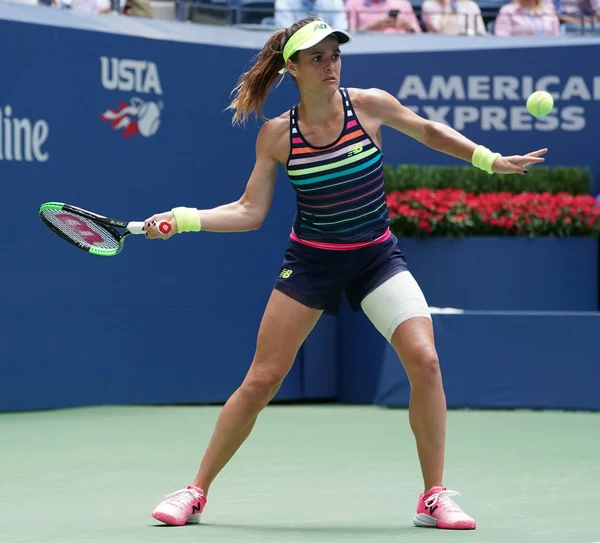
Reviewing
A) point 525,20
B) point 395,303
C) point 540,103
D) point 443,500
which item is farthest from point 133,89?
point 443,500

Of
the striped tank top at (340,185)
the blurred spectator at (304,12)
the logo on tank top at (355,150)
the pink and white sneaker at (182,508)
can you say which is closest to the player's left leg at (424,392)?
the striped tank top at (340,185)

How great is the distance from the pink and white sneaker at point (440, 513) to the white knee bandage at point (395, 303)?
596 millimetres

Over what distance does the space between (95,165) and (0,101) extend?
0.84m

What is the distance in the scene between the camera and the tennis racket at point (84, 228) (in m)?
4.81

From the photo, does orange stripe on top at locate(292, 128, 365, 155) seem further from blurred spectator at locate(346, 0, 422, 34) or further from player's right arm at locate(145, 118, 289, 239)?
blurred spectator at locate(346, 0, 422, 34)

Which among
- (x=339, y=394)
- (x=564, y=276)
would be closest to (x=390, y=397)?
(x=339, y=394)

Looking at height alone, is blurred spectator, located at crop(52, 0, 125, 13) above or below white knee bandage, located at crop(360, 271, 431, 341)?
above

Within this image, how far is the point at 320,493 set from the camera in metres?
5.46

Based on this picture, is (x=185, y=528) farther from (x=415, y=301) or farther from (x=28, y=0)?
(x=28, y=0)

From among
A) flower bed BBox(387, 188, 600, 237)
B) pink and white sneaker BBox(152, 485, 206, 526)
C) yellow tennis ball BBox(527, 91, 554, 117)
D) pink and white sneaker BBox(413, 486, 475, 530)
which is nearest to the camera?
pink and white sneaker BBox(413, 486, 475, 530)

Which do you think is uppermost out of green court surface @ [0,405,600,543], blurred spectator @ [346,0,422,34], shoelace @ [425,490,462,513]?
blurred spectator @ [346,0,422,34]

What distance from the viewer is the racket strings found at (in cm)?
487

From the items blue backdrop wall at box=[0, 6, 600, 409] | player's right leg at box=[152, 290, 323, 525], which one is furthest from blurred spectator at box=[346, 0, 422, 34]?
player's right leg at box=[152, 290, 323, 525]

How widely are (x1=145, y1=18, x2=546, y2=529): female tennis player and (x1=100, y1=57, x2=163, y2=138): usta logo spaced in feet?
14.7
